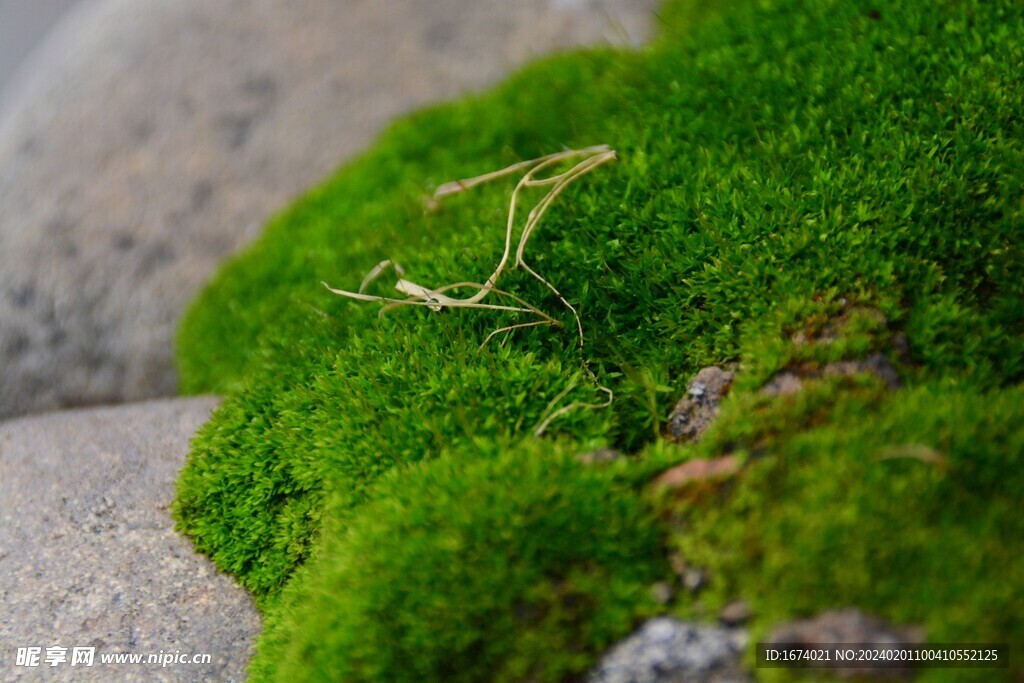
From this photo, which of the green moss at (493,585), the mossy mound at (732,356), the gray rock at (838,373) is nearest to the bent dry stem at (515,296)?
the mossy mound at (732,356)

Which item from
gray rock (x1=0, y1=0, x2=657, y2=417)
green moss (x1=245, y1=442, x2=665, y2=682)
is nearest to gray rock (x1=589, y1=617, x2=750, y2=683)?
green moss (x1=245, y1=442, x2=665, y2=682)

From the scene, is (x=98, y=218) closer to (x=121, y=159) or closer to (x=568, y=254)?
(x=121, y=159)

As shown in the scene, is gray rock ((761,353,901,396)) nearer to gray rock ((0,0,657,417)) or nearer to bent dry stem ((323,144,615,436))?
bent dry stem ((323,144,615,436))

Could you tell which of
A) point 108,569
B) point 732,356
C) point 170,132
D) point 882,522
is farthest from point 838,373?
point 170,132

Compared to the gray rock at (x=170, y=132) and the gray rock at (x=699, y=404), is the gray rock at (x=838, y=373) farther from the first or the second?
the gray rock at (x=170, y=132)

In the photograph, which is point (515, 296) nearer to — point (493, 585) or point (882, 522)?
point (493, 585)

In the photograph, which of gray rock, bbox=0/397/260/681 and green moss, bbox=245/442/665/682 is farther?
gray rock, bbox=0/397/260/681
